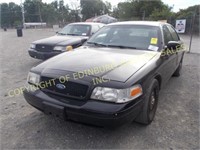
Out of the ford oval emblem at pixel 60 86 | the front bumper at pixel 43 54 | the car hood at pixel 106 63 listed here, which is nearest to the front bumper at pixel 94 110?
the ford oval emblem at pixel 60 86

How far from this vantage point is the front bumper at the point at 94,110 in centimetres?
225

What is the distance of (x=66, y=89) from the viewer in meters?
2.51

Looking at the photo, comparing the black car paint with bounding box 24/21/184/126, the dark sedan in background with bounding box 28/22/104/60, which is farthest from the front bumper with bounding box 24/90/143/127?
the dark sedan in background with bounding box 28/22/104/60

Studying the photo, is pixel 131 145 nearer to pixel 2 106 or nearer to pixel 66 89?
pixel 66 89

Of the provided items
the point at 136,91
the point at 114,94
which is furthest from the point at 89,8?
the point at 114,94

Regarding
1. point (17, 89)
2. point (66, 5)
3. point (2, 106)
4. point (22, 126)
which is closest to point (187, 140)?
point (22, 126)

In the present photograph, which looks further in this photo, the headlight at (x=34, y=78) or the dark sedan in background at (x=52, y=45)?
the dark sedan in background at (x=52, y=45)

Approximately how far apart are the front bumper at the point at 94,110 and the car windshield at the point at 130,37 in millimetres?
1418

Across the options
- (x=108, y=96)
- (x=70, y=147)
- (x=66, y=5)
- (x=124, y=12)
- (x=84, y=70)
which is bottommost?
(x=70, y=147)

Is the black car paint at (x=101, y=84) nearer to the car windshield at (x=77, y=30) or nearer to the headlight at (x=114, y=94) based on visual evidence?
the headlight at (x=114, y=94)

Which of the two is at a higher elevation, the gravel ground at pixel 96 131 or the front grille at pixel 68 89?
the front grille at pixel 68 89

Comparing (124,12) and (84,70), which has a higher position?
(124,12)

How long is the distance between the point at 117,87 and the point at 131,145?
0.85m

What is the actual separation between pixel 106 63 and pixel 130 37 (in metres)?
1.23
